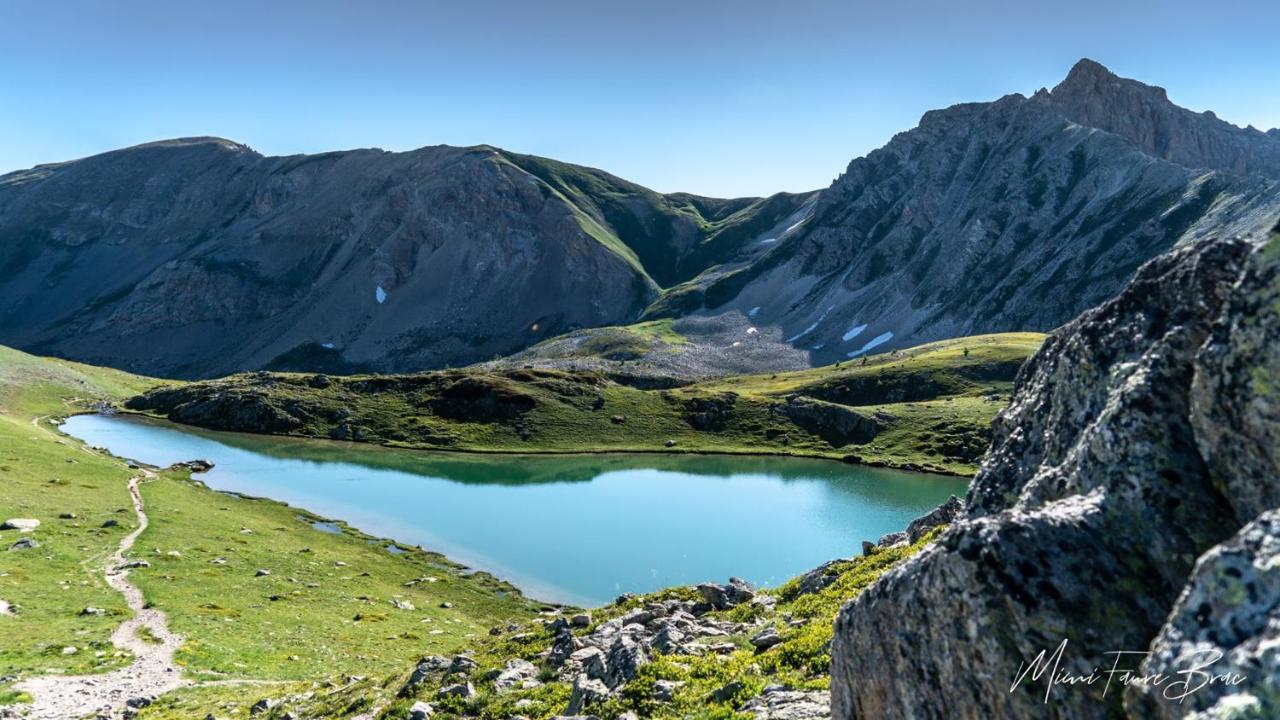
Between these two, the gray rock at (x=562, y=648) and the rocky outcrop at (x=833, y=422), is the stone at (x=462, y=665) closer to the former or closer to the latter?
the gray rock at (x=562, y=648)

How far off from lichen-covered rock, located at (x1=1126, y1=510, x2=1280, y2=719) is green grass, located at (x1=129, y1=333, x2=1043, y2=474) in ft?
387

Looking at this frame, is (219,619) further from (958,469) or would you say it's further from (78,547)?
(958,469)

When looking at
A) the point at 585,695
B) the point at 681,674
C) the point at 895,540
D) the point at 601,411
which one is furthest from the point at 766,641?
the point at 601,411

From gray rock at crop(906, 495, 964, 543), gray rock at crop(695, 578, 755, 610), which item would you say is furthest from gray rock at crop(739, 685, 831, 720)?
gray rock at crop(906, 495, 964, 543)

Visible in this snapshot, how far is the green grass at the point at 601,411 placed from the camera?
134 m

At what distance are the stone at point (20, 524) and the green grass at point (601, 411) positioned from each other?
83.8 m

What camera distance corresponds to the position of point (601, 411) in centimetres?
15325

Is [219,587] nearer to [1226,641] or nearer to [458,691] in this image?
[458,691]

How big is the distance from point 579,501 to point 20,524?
55.7 m

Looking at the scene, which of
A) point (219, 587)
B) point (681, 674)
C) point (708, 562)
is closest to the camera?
point (681, 674)

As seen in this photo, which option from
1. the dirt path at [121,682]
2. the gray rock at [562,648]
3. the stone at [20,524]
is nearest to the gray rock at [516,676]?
the gray rock at [562,648]

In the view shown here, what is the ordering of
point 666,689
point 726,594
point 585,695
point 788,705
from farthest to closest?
point 726,594 → point 585,695 → point 666,689 → point 788,705

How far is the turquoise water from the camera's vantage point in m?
66.6

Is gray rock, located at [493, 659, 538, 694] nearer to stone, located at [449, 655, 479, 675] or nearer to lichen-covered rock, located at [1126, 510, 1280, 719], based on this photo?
stone, located at [449, 655, 479, 675]
